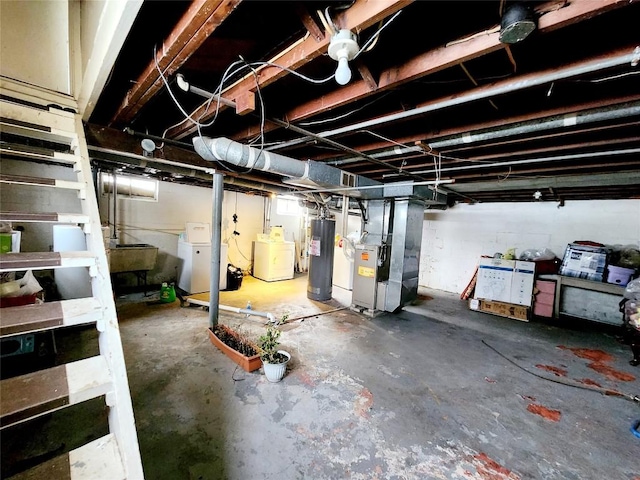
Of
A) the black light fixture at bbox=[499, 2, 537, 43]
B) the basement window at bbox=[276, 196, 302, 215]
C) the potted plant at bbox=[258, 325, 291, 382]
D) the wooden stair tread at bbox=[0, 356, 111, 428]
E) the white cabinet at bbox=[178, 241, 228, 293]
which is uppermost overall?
the black light fixture at bbox=[499, 2, 537, 43]

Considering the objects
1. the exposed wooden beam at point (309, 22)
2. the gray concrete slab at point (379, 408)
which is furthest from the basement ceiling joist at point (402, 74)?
the gray concrete slab at point (379, 408)

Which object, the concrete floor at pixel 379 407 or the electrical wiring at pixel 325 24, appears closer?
the electrical wiring at pixel 325 24

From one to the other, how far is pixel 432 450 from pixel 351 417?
571 millimetres

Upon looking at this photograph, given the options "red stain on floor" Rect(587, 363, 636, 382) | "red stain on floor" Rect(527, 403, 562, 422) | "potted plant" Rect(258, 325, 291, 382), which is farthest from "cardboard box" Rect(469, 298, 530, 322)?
"potted plant" Rect(258, 325, 291, 382)

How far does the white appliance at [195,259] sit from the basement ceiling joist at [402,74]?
251 cm

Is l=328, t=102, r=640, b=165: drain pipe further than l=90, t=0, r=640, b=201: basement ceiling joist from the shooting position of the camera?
Yes

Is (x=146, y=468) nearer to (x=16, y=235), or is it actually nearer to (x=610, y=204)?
(x=16, y=235)

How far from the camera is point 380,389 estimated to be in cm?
232

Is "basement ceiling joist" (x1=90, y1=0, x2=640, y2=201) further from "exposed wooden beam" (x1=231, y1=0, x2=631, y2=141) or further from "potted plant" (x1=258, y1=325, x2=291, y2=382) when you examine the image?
"potted plant" (x1=258, y1=325, x2=291, y2=382)

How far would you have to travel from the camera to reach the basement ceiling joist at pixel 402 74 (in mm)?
1131

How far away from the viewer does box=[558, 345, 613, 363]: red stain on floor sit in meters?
3.14

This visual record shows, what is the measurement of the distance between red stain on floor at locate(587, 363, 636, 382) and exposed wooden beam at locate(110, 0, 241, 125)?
4.58 m

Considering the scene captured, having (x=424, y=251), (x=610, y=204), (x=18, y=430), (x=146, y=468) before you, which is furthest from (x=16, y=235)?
(x=610, y=204)

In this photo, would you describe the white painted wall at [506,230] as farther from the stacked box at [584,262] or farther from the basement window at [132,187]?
the basement window at [132,187]
